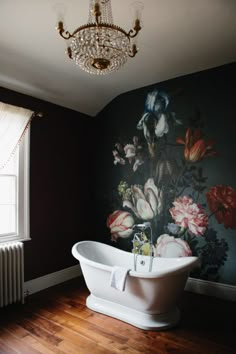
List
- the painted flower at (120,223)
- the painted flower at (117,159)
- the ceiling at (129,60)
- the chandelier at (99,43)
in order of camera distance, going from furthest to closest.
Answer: the painted flower at (117,159), the painted flower at (120,223), the ceiling at (129,60), the chandelier at (99,43)

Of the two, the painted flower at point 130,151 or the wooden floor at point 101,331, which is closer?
the wooden floor at point 101,331

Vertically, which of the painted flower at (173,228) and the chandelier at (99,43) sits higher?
the chandelier at (99,43)

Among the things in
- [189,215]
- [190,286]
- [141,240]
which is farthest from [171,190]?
[190,286]

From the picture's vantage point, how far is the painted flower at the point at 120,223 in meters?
3.88

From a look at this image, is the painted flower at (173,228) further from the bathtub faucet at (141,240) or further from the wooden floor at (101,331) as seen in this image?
the wooden floor at (101,331)

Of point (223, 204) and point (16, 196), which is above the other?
point (16, 196)

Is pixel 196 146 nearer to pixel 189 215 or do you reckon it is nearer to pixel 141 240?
pixel 189 215

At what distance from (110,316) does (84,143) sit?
250 cm

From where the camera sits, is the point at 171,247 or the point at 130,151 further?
the point at 130,151

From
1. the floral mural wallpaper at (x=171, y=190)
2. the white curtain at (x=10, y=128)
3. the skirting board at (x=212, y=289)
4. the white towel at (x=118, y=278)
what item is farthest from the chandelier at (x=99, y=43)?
the skirting board at (x=212, y=289)

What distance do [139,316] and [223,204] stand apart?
154cm

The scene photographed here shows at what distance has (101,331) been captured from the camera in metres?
2.49

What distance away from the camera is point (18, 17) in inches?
85.6

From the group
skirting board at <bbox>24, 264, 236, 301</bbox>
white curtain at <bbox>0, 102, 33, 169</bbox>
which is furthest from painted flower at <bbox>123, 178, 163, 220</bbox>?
white curtain at <bbox>0, 102, 33, 169</bbox>
